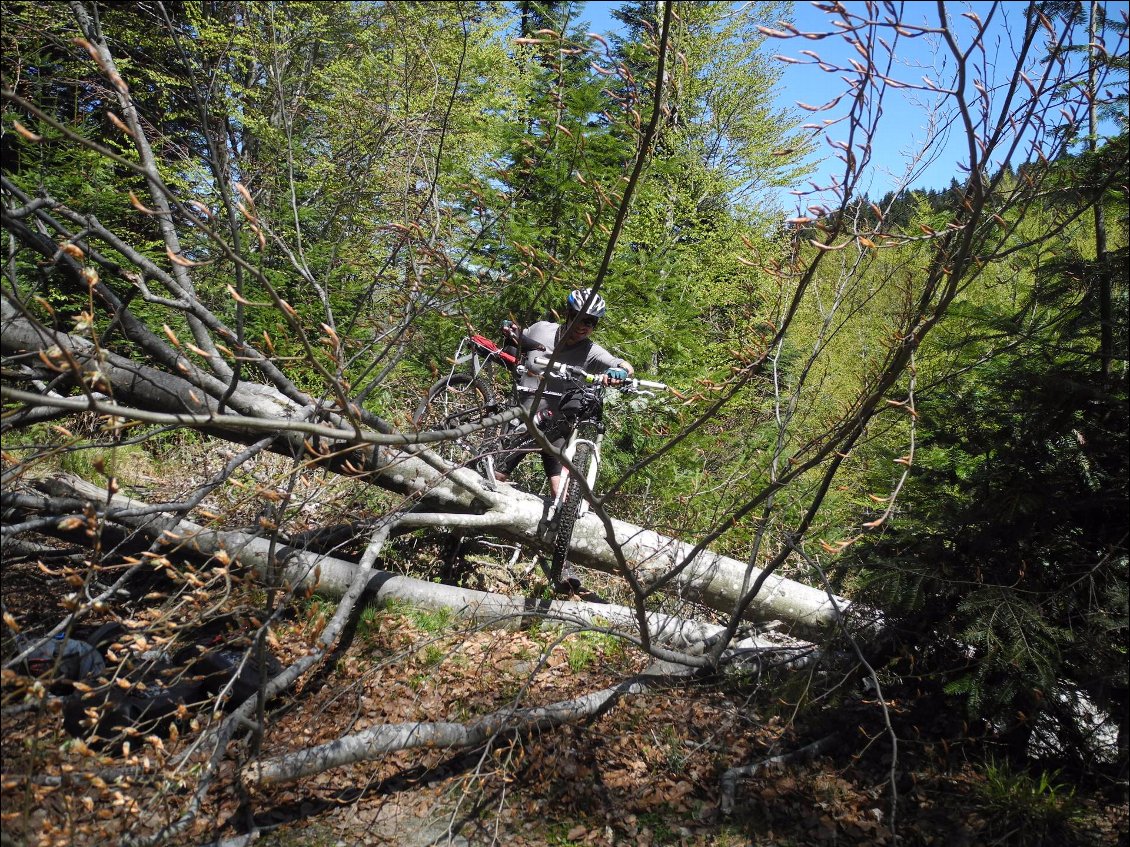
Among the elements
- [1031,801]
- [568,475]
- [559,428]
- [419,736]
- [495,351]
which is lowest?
[419,736]

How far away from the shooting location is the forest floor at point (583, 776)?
3330 millimetres

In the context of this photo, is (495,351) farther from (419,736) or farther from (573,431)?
(419,736)

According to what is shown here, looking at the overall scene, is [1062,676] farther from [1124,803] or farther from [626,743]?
[626,743]

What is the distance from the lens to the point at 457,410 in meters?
6.58

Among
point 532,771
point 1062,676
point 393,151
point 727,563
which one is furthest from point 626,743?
point 393,151

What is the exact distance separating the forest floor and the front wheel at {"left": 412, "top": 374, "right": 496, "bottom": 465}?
1722 millimetres

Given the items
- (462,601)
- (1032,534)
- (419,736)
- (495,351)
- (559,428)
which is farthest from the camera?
(495,351)

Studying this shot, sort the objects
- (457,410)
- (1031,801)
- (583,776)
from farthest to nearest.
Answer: (457,410)
(583,776)
(1031,801)

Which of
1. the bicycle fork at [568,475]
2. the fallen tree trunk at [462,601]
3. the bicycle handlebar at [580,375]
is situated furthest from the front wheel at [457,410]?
the fallen tree trunk at [462,601]

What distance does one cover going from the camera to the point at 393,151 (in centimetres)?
820

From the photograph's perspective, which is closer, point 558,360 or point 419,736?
point 419,736

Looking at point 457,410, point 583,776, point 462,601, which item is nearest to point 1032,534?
point 583,776

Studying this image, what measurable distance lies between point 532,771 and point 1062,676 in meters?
2.87

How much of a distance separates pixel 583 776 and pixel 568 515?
A: 5.80ft
